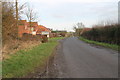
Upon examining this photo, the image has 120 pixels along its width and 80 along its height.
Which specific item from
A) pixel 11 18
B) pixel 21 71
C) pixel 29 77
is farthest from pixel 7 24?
pixel 29 77

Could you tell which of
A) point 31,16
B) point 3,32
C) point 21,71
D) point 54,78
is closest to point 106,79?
point 54,78

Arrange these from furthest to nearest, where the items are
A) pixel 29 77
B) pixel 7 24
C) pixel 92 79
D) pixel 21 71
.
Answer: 1. pixel 7 24
2. pixel 21 71
3. pixel 29 77
4. pixel 92 79

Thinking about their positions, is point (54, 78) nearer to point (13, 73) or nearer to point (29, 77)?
point (29, 77)

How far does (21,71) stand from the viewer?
571 cm

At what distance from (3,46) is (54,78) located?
6.12m

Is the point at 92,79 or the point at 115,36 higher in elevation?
the point at 115,36

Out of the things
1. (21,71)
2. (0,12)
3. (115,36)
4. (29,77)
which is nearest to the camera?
(29,77)

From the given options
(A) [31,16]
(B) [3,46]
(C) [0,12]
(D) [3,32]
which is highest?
(A) [31,16]

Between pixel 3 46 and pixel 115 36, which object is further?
pixel 115 36

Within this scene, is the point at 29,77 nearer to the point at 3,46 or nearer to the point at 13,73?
the point at 13,73

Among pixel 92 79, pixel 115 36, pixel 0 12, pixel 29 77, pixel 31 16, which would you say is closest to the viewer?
pixel 92 79

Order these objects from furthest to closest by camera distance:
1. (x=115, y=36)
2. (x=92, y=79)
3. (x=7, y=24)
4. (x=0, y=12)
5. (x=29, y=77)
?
1. (x=115, y=36)
2. (x=7, y=24)
3. (x=0, y=12)
4. (x=29, y=77)
5. (x=92, y=79)

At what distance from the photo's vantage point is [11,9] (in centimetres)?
1010

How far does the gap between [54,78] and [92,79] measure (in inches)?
56.9
